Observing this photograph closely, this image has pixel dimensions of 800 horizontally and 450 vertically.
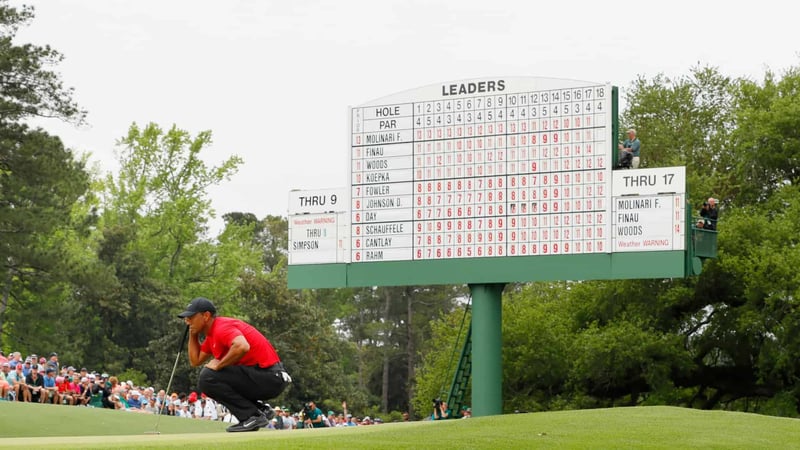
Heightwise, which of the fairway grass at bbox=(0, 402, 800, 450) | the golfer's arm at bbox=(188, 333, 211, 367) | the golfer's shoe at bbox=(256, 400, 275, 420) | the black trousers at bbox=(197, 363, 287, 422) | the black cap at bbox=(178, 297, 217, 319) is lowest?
the fairway grass at bbox=(0, 402, 800, 450)

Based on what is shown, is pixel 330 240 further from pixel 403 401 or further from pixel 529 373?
pixel 403 401

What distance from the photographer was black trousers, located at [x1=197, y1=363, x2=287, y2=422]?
43.1 feet

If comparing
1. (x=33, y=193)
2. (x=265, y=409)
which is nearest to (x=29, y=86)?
(x=33, y=193)

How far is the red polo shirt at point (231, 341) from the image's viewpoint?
12953mm

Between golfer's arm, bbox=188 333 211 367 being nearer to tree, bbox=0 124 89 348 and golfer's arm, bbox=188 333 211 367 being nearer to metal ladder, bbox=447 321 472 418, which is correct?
metal ladder, bbox=447 321 472 418

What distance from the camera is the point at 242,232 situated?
70.7 meters

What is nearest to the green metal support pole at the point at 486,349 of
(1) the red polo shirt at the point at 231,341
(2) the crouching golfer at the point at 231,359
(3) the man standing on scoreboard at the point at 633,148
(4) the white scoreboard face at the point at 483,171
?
(4) the white scoreboard face at the point at 483,171

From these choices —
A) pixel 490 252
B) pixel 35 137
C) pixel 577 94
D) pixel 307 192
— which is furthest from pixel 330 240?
pixel 35 137

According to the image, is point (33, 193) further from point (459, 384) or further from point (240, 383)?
point (240, 383)

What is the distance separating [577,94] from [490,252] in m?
3.78

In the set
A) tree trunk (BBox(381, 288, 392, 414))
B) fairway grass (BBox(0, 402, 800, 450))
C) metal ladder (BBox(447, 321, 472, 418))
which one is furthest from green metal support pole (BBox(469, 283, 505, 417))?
tree trunk (BBox(381, 288, 392, 414))

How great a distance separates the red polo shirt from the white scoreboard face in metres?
14.1

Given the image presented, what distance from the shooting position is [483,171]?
27.3 m

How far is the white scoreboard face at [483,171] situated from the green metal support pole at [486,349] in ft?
3.49
